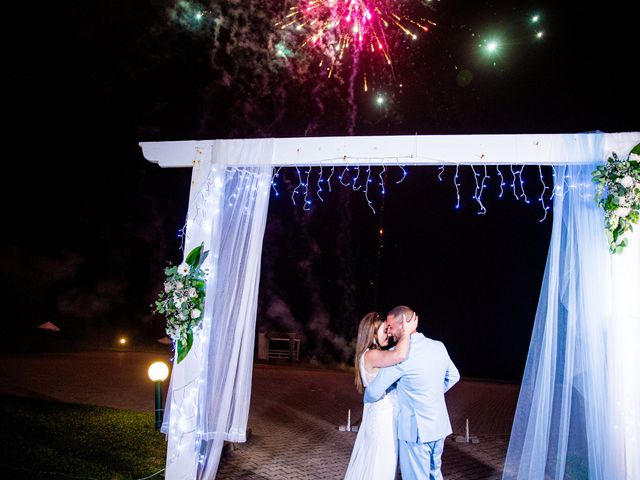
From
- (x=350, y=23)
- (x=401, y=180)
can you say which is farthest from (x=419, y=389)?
(x=350, y=23)

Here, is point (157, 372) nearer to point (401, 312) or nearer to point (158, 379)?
point (158, 379)

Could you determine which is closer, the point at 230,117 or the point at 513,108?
the point at 513,108

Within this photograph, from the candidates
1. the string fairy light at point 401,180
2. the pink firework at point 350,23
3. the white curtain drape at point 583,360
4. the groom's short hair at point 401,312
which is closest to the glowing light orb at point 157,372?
the string fairy light at point 401,180

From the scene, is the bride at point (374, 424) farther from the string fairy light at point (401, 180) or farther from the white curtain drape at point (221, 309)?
the string fairy light at point (401, 180)

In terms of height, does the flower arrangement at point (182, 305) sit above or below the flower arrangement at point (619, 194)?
below

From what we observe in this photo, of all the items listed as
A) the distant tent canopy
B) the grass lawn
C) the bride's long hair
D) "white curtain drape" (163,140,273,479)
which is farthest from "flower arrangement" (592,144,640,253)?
the distant tent canopy

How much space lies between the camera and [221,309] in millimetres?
5141

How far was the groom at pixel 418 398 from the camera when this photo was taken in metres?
3.70

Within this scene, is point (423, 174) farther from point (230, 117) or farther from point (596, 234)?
point (596, 234)

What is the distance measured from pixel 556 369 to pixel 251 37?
30.7ft

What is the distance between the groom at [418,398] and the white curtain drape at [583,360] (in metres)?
1.11

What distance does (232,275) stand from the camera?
518 centimetres

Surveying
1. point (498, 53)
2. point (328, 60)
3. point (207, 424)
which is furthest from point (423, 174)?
point (207, 424)

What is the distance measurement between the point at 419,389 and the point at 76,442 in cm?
474
